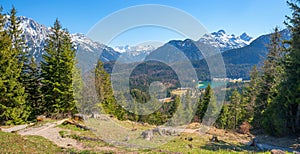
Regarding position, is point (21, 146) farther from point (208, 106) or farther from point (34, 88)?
point (208, 106)

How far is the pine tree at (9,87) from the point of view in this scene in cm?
2498

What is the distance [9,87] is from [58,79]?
6.34m

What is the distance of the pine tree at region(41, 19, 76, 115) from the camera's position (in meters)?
30.5

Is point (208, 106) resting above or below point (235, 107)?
above

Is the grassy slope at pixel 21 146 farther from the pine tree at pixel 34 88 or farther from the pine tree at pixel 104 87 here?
the pine tree at pixel 104 87

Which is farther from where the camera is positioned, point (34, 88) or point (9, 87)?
point (34, 88)

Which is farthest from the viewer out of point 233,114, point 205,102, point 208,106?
point 233,114

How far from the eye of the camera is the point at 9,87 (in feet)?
84.0

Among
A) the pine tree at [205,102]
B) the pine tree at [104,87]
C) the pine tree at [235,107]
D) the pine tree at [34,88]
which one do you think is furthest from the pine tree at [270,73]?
the pine tree at [34,88]

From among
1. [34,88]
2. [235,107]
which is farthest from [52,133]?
[235,107]

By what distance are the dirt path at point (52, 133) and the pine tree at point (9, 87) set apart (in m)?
5.51

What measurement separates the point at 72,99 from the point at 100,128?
10378mm

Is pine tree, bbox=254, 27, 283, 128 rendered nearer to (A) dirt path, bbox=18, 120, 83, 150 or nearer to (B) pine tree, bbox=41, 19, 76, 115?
(A) dirt path, bbox=18, 120, 83, 150

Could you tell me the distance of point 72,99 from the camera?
31.5m
